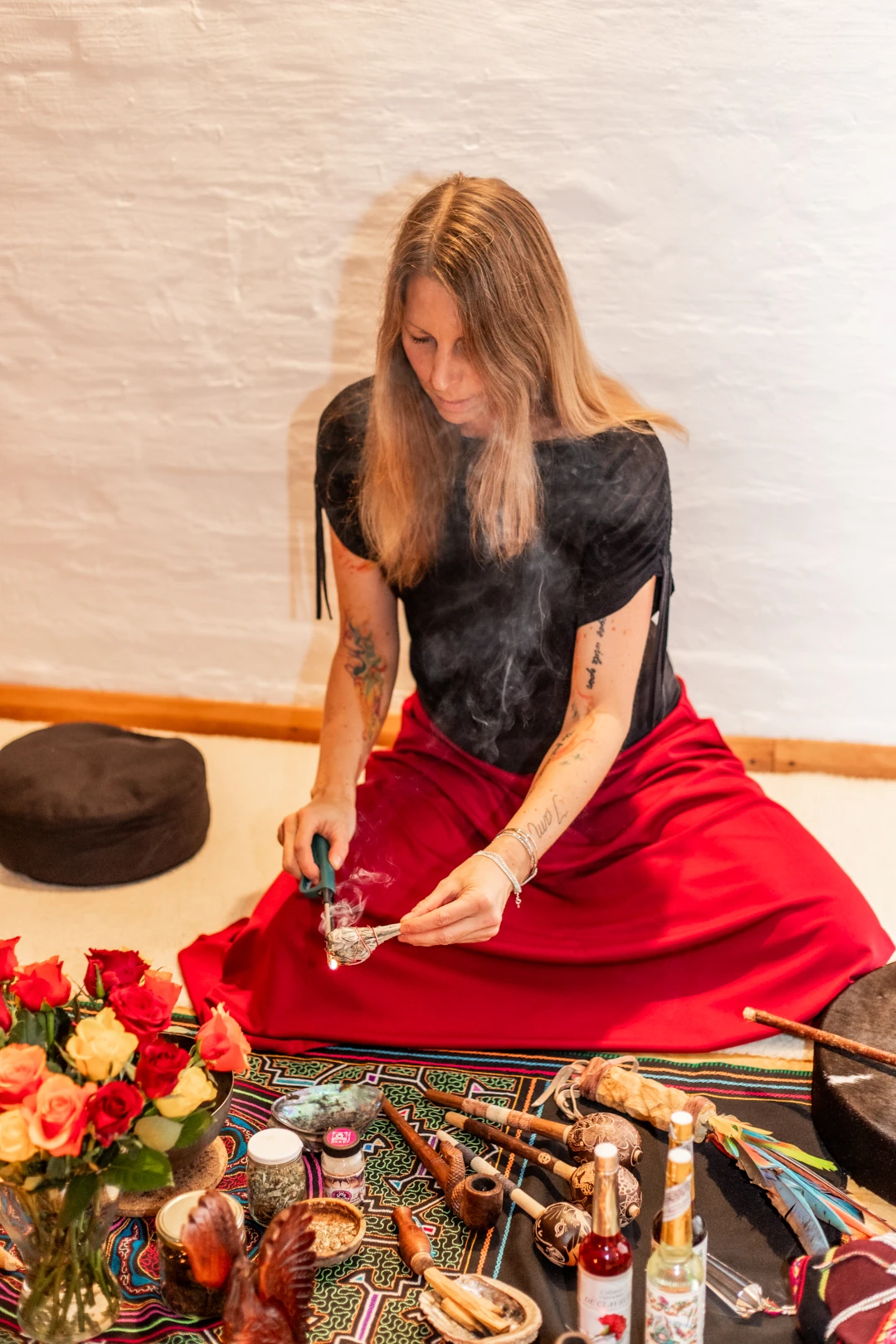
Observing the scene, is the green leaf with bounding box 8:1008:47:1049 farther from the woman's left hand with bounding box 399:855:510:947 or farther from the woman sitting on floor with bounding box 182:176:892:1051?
the woman sitting on floor with bounding box 182:176:892:1051

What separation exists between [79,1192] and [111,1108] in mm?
115

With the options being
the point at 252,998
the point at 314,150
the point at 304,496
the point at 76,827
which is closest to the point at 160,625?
the point at 304,496

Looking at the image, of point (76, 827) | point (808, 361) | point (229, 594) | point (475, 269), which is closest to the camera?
point (475, 269)

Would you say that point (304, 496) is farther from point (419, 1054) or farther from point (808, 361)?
point (419, 1054)

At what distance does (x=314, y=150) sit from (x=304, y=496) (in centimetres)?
80

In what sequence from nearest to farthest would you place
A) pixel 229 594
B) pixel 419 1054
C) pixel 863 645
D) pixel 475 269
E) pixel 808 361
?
pixel 475 269, pixel 419 1054, pixel 808 361, pixel 863 645, pixel 229 594

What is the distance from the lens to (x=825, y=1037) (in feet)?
5.89

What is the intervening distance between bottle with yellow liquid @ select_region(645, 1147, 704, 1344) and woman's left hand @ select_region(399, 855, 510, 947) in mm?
484

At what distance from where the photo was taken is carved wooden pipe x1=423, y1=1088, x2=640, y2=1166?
1.70 meters

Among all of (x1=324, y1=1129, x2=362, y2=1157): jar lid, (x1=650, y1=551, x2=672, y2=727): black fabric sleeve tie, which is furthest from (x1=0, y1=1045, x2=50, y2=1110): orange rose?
(x1=650, y1=551, x2=672, y2=727): black fabric sleeve tie

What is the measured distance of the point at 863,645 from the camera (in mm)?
3148

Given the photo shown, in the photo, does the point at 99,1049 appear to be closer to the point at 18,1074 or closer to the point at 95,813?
the point at 18,1074

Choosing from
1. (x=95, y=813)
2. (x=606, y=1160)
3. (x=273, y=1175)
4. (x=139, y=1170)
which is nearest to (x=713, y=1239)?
(x=606, y=1160)

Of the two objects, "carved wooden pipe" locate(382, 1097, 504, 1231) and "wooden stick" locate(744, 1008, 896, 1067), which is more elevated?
"wooden stick" locate(744, 1008, 896, 1067)
